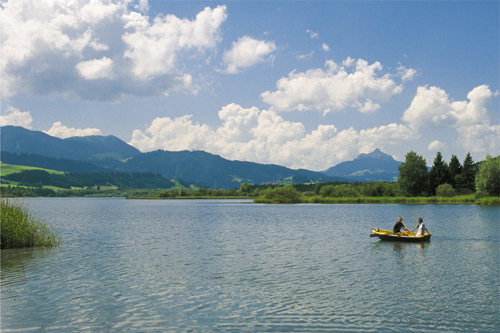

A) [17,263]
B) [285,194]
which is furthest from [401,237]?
[285,194]

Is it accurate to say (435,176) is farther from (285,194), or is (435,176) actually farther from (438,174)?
(285,194)

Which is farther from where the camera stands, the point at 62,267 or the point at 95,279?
the point at 62,267

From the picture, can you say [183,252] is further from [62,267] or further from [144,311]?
[144,311]

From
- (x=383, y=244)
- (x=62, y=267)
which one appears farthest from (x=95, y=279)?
(x=383, y=244)

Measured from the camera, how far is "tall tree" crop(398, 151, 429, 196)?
496 ft

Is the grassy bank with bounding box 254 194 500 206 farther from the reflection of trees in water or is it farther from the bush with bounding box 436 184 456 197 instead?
the reflection of trees in water

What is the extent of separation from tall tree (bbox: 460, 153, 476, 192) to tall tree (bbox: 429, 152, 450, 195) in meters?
5.71

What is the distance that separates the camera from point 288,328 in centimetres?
1560

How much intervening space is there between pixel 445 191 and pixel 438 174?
15413mm

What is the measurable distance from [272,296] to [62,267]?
17.2m

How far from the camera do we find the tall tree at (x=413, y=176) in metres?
151

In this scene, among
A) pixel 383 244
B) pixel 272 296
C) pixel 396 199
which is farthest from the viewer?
pixel 396 199

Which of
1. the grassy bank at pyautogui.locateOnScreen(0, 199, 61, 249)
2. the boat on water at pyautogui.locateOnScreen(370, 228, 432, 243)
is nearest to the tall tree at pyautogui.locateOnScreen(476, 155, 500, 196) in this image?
the boat on water at pyautogui.locateOnScreen(370, 228, 432, 243)

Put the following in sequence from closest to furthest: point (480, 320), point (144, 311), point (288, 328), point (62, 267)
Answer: point (288, 328) → point (480, 320) → point (144, 311) → point (62, 267)
